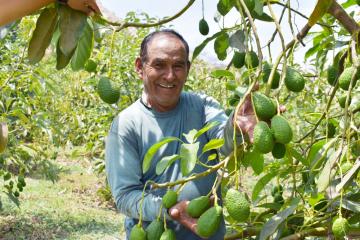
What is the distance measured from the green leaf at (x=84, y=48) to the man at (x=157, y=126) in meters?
0.28

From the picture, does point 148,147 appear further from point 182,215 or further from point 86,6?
point 86,6

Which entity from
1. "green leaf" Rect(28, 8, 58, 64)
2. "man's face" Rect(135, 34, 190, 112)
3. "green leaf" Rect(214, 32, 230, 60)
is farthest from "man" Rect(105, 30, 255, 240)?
"green leaf" Rect(28, 8, 58, 64)

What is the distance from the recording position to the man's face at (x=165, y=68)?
1.55 metres

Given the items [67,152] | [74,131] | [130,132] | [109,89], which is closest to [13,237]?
[74,131]

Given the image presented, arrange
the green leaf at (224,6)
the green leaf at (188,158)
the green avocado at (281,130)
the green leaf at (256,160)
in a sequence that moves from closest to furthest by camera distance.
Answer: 1. the green avocado at (281,130)
2. the green leaf at (188,158)
3. the green leaf at (256,160)
4. the green leaf at (224,6)

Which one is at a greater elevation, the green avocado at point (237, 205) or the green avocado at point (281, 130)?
the green avocado at point (281, 130)

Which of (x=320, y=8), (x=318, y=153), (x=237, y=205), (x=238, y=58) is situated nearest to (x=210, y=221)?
(x=237, y=205)

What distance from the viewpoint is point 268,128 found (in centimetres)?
94

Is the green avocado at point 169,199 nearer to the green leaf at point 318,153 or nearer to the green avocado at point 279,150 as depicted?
the green avocado at point 279,150

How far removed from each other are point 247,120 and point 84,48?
0.46 m

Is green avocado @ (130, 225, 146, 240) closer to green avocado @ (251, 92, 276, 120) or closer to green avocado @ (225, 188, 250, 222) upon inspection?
green avocado @ (225, 188, 250, 222)

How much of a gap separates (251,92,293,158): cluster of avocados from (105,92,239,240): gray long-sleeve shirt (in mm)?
461

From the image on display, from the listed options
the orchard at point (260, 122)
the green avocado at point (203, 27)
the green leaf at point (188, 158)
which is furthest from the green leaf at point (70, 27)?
the green avocado at point (203, 27)

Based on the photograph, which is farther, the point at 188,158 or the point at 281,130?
the point at 188,158
